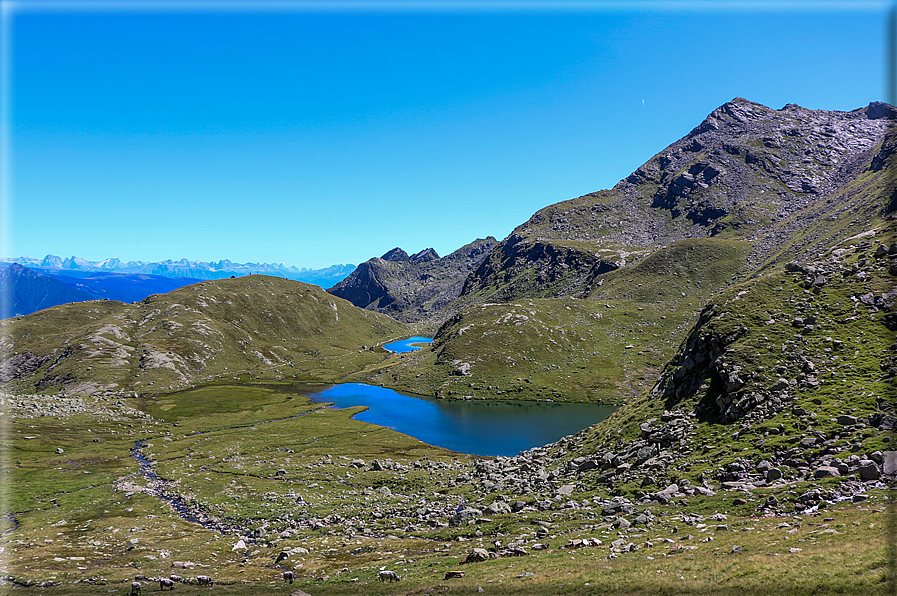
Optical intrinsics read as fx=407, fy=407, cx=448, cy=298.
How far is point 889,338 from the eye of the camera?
5019cm

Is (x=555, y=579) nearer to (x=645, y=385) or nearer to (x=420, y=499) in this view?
(x=420, y=499)

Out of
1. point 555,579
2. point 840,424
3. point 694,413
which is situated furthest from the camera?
point 694,413

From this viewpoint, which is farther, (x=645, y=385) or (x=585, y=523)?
(x=645, y=385)

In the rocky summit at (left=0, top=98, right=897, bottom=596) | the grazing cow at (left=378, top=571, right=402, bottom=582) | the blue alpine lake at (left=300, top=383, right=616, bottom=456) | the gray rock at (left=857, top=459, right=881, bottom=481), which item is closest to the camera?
the rocky summit at (left=0, top=98, right=897, bottom=596)

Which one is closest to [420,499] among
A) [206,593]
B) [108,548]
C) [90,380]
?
[206,593]

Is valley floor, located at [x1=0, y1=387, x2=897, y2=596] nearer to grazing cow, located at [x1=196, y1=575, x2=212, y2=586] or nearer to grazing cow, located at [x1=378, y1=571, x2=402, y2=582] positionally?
grazing cow, located at [x1=196, y1=575, x2=212, y2=586]

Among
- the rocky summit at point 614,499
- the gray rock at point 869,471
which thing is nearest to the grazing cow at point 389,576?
the rocky summit at point 614,499

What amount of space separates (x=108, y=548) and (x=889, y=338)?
101 meters

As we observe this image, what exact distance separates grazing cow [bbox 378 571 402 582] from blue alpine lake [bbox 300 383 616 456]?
79.5 metres

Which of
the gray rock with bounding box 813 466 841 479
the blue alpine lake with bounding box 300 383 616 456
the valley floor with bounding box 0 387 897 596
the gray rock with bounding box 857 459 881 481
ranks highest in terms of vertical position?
the gray rock with bounding box 857 459 881 481

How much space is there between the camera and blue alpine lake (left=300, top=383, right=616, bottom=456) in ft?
403

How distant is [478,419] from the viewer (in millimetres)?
151375

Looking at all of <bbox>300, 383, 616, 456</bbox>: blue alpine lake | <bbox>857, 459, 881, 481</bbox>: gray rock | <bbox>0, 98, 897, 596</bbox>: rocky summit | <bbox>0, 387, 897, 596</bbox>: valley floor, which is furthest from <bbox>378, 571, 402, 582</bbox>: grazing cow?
<bbox>300, 383, 616, 456</bbox>: blue alpine lake

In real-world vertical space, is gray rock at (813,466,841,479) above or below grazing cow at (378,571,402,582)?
above
